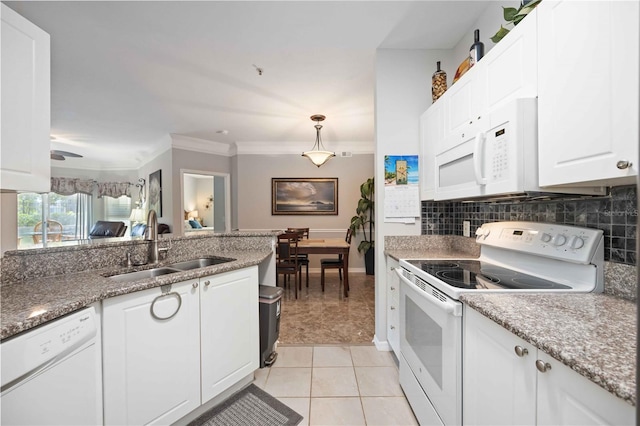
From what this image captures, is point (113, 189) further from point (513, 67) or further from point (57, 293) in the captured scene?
point (513, 67)

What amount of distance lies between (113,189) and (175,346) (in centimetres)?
745

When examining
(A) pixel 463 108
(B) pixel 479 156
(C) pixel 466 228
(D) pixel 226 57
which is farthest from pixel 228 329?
(D) pixel 226 57

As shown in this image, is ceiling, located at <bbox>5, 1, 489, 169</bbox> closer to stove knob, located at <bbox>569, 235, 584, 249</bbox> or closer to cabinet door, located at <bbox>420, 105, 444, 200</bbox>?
cabinet door, located at <bbox>420, 105, 444, 200</bbox>

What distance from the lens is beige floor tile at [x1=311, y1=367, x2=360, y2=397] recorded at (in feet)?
5.65

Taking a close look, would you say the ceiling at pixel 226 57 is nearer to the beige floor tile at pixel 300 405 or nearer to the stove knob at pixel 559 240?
the stove knob at pixel 559 240

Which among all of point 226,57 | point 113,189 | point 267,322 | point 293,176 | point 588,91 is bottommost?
point 267,322

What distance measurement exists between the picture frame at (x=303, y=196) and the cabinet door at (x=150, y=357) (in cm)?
388

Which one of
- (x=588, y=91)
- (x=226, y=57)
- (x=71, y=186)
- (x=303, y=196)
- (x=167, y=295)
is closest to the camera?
(x=588, y=91)

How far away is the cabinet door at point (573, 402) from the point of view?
0.54m

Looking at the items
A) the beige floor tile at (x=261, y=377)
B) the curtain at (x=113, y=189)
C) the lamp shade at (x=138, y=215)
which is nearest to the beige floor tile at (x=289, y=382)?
the beige floor tile at (x=261, y=377)

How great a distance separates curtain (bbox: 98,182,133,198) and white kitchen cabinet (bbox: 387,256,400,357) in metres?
7.66

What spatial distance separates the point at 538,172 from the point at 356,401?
1.67 m

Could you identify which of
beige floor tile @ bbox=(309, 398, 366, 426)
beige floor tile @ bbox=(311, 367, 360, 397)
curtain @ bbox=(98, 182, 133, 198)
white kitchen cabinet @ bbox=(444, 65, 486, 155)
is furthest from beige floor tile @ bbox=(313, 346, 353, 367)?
curtain @ bbox=(98, 182, 133, 198)

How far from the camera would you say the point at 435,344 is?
4.07 ft
